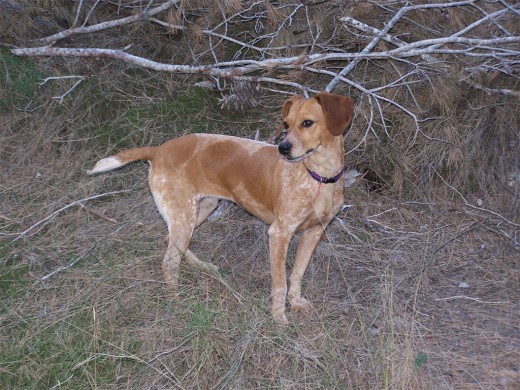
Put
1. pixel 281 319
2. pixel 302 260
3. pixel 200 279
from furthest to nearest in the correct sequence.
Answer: pixel 302 260 → pixel 200 279 → pixel 281 319

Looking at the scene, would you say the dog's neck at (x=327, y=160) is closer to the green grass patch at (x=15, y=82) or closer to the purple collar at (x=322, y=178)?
the purple collar at (x=322, y=178)

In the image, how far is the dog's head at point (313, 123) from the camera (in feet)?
14.5

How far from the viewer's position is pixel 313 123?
4.53 metres

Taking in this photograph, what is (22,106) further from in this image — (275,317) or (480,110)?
(480,110)

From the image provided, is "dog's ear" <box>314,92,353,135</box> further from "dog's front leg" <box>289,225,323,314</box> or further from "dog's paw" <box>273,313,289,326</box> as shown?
"dog's paw" <box>273,313,289,326</box>

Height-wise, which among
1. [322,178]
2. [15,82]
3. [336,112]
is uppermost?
[336,112]

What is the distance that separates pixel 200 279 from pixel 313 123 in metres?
1.44

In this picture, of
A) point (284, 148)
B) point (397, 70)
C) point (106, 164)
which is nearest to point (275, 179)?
point (284, 148)

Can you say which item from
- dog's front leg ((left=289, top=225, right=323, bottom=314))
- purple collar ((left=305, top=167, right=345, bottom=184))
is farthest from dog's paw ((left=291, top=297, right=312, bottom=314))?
purple collar ((left=305, top=167, right=345, bottom=184))

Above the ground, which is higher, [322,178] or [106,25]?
[106,25]

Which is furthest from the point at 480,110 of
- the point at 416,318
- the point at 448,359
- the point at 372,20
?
the point at 448,359

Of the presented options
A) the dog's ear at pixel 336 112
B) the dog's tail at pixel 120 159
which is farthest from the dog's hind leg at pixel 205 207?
the dog's ear at pixel 336 112

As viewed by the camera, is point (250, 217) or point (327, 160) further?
point (250, 217)

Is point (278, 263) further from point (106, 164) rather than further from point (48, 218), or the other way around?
point (48, 218)
